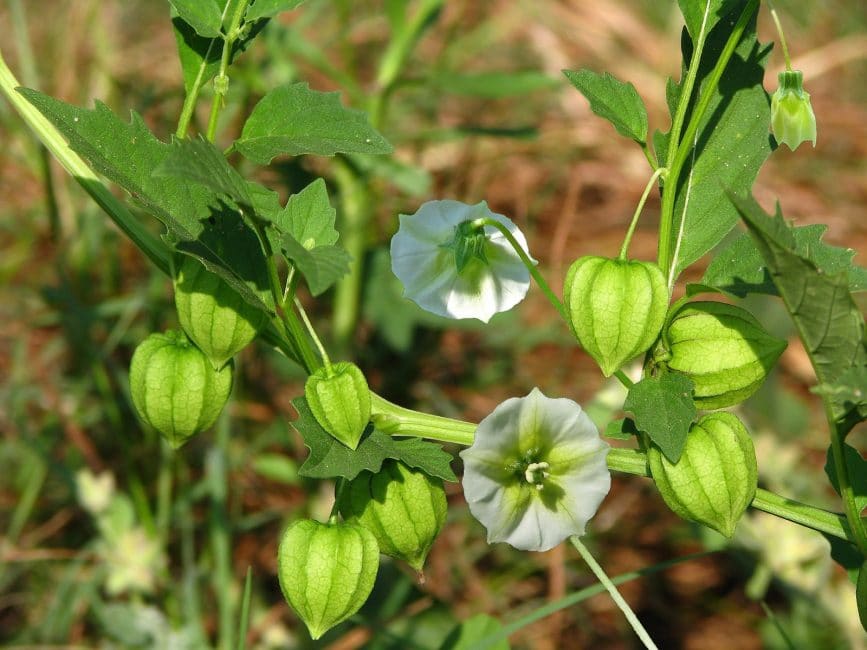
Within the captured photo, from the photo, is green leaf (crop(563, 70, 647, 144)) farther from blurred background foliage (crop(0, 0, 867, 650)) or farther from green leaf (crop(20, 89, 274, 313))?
blurred background foliage (crop(0, 0, 867, 650))

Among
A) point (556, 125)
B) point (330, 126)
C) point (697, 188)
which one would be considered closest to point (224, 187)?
point (330, 126)

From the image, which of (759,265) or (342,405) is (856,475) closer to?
(759,265)

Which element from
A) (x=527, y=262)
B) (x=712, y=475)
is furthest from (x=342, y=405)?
(x=712, y=475)

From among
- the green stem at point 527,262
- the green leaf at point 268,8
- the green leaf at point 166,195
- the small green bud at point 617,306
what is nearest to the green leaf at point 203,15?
the green leaf at point 268,8

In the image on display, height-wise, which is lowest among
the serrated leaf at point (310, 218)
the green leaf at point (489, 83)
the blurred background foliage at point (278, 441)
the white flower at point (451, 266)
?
the blurred background foliage at point (278, 441)

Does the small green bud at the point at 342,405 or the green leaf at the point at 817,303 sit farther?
the small green bud at the point at 342,405

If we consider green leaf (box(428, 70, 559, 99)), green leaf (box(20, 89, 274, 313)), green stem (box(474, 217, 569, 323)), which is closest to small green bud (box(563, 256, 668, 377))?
green stem (box(474, 217, 569, 323))

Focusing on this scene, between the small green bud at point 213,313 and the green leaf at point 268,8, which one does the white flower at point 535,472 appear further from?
the green leaf at point 268,8
